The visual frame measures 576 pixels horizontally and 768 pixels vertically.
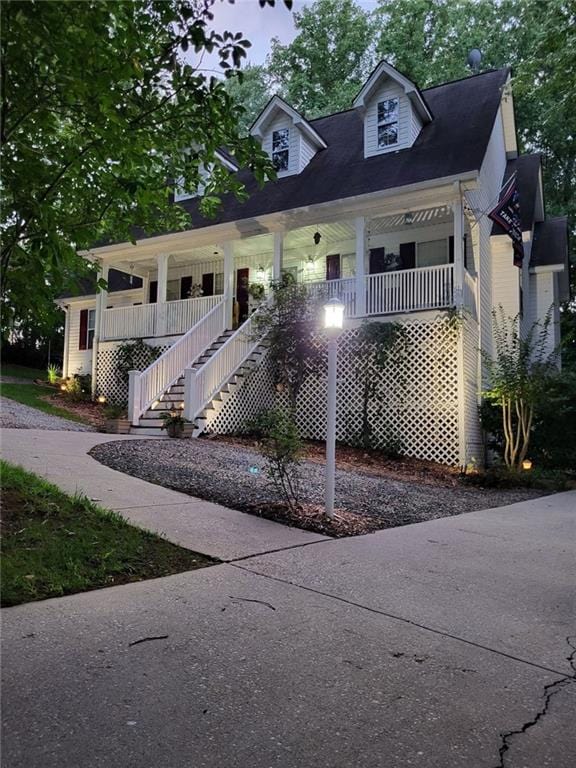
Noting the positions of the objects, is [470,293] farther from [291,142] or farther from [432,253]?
[291,142]

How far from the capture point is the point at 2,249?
114 inches

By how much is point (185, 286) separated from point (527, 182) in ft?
35.6

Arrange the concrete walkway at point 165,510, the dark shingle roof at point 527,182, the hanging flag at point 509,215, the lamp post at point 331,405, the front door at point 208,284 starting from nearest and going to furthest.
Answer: the concrete walkway at point 165,510 < the lamp post at point 331,405 < the hanging flag at point 509,215 < the dark shingle roof at point 527,182 < the front door at point 208,284

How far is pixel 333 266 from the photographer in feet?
51.0

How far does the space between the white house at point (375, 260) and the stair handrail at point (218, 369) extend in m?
0.04

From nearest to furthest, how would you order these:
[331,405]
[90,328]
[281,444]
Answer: [281,444]
[331,405]
[90,328]

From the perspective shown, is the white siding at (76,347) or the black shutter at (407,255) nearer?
the black shutter at (407,255)

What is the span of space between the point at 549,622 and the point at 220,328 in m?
11.7

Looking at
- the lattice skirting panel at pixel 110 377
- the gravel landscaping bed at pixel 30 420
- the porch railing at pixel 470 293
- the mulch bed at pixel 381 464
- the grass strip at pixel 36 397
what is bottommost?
the mulch bed at pixel 381 464

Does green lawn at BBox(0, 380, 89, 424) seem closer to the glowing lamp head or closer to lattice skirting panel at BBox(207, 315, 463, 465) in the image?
lattice skirting panel at BBox(207, 315, 463, 465)

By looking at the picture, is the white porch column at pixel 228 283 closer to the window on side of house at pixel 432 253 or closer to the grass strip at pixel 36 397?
the grass strip at pixel 36 397

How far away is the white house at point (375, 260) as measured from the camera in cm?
1166

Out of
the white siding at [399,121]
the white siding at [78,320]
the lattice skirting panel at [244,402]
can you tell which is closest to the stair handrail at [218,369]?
the lattice skirting panel at [244,402]

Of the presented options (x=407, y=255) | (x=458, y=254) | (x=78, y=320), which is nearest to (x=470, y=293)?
(x=458, y=254)
